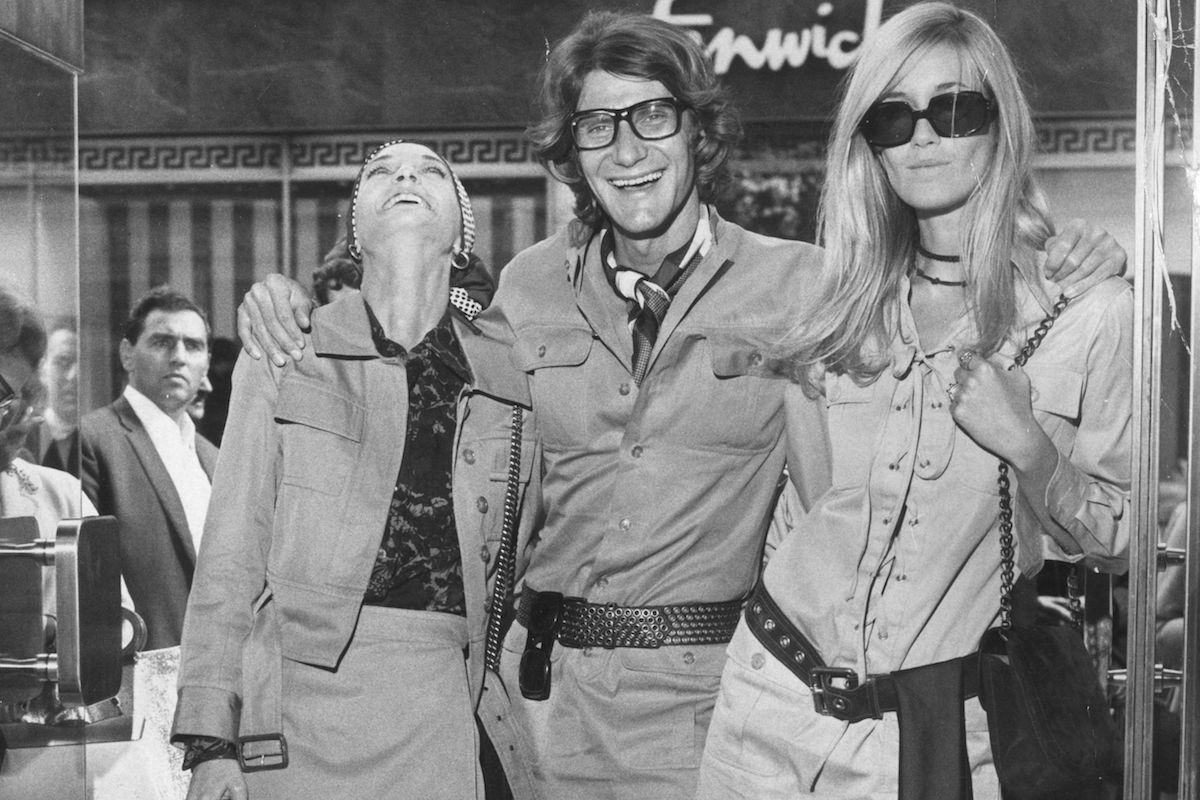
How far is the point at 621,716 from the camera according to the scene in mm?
2742

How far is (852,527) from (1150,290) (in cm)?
64

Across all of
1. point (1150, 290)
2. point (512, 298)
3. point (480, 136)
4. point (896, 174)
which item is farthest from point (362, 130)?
point (1150, 290)

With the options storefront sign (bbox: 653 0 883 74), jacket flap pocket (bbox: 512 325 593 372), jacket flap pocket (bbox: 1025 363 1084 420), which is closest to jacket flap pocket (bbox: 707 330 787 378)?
jacket flap pocket (bbox: 512 325 593 372)

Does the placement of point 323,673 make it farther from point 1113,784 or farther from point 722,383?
point 1113,784

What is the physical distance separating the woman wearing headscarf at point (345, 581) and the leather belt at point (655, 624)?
22cm

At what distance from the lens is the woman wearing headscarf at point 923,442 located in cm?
235

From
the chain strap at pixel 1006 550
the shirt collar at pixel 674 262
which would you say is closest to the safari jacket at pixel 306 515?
the shirt collar at pixel 674 262

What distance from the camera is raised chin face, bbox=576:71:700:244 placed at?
278 centimetres

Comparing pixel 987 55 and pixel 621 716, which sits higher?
pixel 987 55

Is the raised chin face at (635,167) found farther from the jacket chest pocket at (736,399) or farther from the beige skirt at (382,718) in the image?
the beige skirt at (382,718)

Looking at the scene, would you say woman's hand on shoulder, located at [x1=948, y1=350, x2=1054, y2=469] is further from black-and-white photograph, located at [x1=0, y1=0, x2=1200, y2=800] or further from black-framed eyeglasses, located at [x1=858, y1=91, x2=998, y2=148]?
black-framed eyeglasses, located at [x1=858, y1=91, x2=998, y2=148]

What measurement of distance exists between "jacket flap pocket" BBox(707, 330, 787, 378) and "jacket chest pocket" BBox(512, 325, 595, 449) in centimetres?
21

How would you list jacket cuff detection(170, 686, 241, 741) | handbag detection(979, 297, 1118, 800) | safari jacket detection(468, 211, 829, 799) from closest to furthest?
handbag detection(979, 297, 1118, 800), jacket cuff detection(170, 686, 241, 741), safari jacket detection(468, 211, 829, 799)

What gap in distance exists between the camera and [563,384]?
282 centimetres
